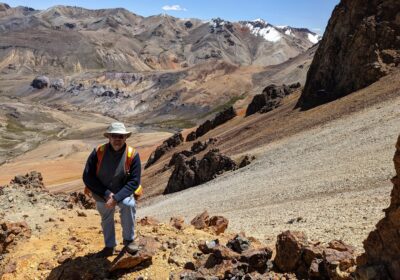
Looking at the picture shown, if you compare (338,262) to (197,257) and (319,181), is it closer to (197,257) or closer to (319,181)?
(197,257)

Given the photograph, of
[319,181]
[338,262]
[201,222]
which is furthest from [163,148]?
[338,262]

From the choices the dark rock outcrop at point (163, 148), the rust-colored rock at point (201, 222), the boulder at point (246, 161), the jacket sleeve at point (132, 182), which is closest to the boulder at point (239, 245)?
the jacket sleeve at point (132, 182)

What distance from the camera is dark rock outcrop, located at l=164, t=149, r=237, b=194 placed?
3650 centimetres

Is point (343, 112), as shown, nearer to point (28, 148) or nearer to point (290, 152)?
point (290, 152)

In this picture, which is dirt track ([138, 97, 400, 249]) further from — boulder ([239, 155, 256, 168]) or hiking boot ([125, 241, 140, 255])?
hiking boot ([125, 241, 140, 255])

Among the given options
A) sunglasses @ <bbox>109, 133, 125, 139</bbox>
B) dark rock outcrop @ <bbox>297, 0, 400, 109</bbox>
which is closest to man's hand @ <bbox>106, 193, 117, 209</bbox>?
sunglasses @ <bbox>109, 133, 125, 139</bbox>

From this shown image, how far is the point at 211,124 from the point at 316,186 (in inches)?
1779

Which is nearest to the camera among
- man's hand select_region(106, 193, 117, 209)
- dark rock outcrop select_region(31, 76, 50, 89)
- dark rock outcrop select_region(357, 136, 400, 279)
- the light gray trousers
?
dark rock outcrop select_region(357, 136, 400, 279)

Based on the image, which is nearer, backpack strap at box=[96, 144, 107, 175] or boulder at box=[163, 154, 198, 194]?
backpack strap at box=[96, 144, 107, 175]

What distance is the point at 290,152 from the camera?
33.0 metres

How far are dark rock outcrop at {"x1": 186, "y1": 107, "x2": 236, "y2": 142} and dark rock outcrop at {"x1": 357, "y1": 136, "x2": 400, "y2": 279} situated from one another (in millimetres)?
58363

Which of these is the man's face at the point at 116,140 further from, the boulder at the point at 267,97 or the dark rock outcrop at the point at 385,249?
the boulder at the point at 267,97

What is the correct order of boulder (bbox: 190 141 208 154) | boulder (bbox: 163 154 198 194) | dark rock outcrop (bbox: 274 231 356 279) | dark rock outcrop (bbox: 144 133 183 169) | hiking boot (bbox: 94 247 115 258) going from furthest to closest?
dark rock outcrop (bbox: 144 133 183 169) < boulder (bbox: 190 141 208 154) < boulder (bbox: 163 154 198 194) < hiking boot (bbox: 94 247 115 258) < dark rock outcrop (bbox: 274 231 356 279)

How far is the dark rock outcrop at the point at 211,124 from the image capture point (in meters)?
66.3
